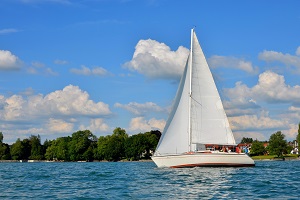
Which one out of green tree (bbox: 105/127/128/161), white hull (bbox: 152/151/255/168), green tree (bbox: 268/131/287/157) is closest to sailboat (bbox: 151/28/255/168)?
white hull (bbox: 152/151/255/168)

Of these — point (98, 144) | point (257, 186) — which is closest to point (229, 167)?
point (257, 186)

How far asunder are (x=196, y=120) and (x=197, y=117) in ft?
1.28

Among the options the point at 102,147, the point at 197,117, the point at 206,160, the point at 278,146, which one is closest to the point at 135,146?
the point at 102,147

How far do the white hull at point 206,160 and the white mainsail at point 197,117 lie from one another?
210cm

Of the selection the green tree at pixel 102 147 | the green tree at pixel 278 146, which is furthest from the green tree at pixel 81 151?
the green tree at pixel 278 146

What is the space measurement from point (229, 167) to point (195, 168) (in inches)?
172

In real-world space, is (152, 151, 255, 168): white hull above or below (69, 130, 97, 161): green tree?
below

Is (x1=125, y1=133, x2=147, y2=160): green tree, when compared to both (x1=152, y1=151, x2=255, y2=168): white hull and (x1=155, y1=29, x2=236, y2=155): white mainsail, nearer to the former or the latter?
(x1=155, y1=29, x2=236, y2=155): white mainsail

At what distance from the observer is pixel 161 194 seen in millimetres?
33156

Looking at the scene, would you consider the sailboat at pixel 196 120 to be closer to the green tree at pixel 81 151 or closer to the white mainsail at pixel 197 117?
the white mainsail at pixel 197 117

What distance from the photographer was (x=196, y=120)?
62281 mm

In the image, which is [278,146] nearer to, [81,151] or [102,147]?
[102,147]

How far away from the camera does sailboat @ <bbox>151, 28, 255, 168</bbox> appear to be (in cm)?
6216

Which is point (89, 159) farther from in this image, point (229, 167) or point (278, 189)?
point (278, 189)
